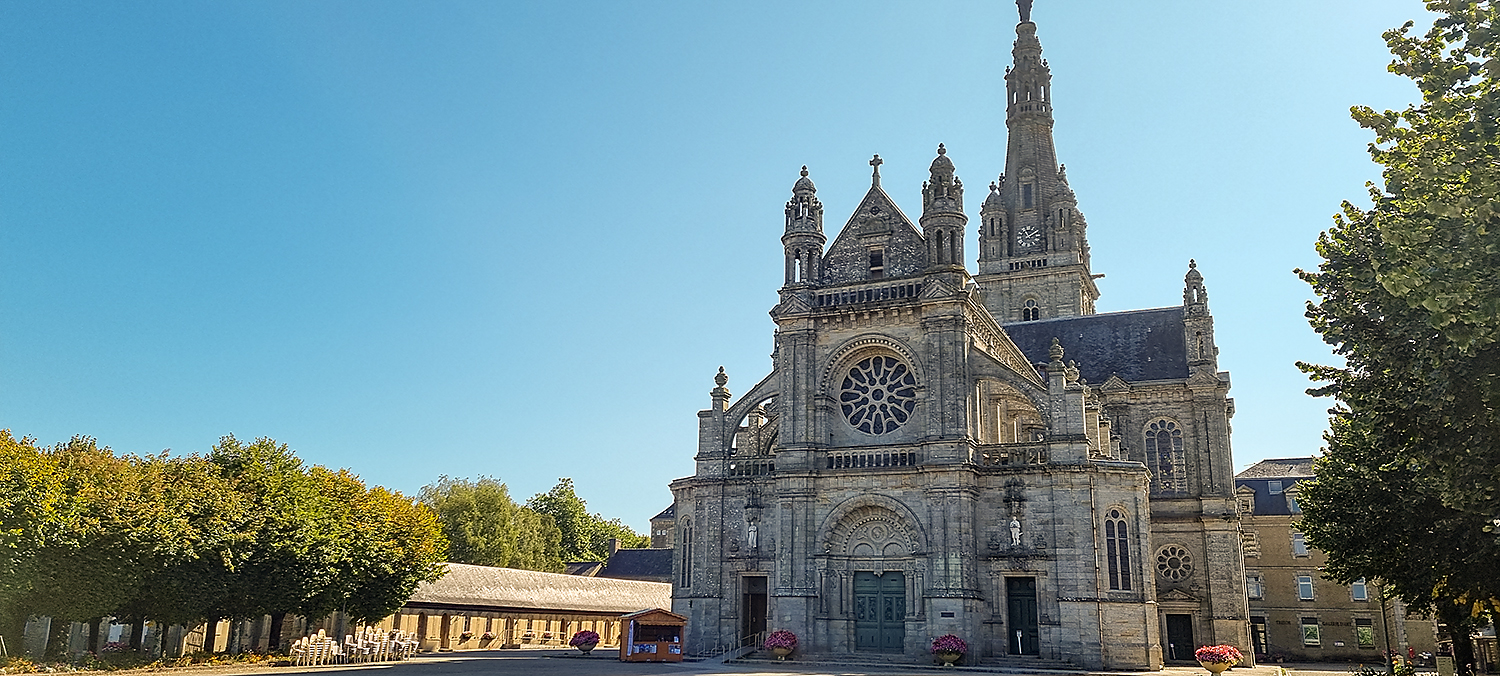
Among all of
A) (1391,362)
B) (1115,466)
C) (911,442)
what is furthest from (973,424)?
(1391,362)

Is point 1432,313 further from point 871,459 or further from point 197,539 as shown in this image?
point 197,539

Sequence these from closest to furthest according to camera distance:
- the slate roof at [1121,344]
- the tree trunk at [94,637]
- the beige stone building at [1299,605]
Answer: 1. the tree trunk at [94,637]
2. the slate roof at [1121,344]
3. the beige stone building at [1299,605]

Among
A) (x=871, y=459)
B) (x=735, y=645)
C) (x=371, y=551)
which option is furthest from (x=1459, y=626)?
(x=371, y=551)

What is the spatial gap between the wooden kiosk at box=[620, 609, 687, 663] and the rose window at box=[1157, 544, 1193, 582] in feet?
68.4

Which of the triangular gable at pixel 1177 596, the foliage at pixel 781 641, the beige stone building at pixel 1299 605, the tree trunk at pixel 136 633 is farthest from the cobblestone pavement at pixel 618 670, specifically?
the beige stone building at pixel 1299 605

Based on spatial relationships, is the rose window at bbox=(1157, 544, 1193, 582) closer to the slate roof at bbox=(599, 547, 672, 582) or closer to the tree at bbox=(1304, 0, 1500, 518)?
the tree at bbox=(1304, 0, 1500, 518)

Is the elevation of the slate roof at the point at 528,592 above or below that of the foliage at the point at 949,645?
above

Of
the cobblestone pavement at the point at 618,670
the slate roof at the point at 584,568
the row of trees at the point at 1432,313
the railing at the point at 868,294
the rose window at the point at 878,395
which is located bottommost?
the cobblestone pavement at the point at 618,670

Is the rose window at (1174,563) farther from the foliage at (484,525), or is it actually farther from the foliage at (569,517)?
the foliage at (569,517)

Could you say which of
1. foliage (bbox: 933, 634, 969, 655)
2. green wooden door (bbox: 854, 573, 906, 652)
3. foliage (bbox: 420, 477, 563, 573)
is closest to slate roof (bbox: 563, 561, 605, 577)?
foliage (bbox: 420, 477, 563, 573)

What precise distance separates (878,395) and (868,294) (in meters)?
3.97

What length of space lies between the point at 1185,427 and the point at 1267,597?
1359 centimetres

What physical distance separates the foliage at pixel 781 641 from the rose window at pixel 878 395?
819cm

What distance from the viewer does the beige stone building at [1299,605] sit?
159 ft
